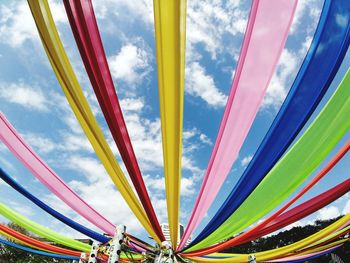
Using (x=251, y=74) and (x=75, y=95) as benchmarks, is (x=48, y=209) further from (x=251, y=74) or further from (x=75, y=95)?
(x=251, y=74)

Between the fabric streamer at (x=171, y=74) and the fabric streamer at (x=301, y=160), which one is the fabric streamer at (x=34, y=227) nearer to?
the fabric streamer at (x=171, y=74)

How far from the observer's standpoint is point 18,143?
→ 411 cm

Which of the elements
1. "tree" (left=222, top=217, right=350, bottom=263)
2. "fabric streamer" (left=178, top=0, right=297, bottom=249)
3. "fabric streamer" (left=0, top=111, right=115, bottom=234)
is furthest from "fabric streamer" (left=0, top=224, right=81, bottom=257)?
"tree" (left=222, top=217, right=350, bottom=263)

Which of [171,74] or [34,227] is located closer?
[171,74]

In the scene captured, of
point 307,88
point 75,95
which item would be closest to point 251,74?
point 307,88

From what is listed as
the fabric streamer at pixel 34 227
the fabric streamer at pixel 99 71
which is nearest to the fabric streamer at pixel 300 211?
the fabric streamer at pixel 99 71

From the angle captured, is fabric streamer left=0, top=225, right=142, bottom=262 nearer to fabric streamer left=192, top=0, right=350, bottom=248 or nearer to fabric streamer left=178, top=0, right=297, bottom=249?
fabric streamer left=178, top=0, right=297, bottom=249

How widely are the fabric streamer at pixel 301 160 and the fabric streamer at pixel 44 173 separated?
2.53m

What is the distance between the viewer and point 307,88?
8.11ft

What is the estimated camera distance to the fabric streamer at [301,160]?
9.08 feet

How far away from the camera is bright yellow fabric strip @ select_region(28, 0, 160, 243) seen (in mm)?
2227

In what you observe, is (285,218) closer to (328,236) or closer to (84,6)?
(328,236)

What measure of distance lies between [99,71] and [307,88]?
1742mm

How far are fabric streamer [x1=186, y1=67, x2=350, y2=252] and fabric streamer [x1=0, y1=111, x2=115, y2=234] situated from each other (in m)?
2.53
